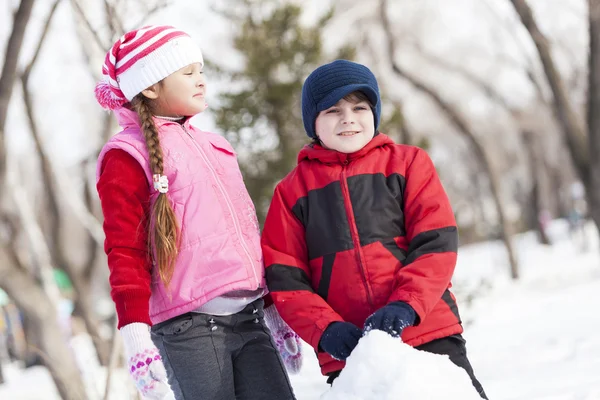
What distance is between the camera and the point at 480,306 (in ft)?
38.3

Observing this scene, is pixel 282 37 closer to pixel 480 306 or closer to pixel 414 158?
pixel 480 306

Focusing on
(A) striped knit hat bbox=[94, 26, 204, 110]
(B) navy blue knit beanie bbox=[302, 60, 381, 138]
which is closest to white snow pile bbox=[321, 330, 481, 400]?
(B) navy blue knit beanie bbox=[302, 60, 381, 138]

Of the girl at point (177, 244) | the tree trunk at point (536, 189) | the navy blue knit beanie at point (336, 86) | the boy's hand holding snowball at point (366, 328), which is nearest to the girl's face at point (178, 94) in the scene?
the girl at point (177, 244)

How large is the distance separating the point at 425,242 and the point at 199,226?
2.39ft

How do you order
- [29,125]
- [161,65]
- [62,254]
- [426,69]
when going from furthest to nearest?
[426,69] → [62,254] → [29,125] → [161,65]

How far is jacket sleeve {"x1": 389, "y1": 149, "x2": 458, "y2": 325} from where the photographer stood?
7.01 ft

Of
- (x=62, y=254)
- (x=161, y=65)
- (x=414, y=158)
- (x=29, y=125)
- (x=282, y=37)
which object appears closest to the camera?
(x=414, y=158)

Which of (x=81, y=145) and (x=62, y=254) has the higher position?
(x=81, y=145)

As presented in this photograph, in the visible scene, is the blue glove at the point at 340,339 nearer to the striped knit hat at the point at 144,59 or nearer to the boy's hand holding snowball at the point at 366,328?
the boy's hand holding snowball at the point at 366,328

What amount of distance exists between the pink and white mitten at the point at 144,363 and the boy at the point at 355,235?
0.43 metres

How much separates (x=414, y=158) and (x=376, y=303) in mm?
491

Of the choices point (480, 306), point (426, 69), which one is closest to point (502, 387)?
point (480, 306)

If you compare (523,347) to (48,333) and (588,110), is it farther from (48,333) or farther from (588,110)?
(48,333)

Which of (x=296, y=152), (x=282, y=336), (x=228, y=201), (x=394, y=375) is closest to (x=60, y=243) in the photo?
(x=296, y=152)
